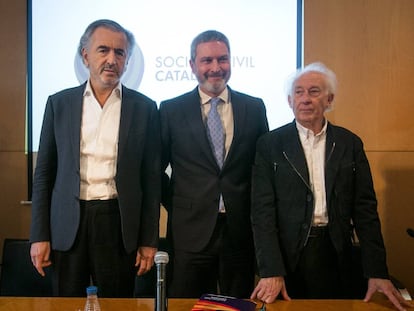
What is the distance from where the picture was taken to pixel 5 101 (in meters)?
3.12

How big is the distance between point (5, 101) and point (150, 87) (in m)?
1.06

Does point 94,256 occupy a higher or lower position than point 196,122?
lower

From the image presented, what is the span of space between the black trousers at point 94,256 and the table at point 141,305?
1.00 ft

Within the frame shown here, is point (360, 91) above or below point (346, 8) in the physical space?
below

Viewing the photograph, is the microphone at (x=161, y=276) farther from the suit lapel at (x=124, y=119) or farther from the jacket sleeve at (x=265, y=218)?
the suit lapel at (x=124, y=119)

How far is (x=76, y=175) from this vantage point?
1835 millimetres

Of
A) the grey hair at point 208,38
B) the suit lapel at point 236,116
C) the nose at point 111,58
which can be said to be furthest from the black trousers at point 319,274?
the nose at point 111,58

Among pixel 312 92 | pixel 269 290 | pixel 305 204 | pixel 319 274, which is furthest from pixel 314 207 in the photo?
pixel 312 92

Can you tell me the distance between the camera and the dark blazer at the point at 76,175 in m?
1.85

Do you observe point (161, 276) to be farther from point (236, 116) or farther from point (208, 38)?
point (208, 38)

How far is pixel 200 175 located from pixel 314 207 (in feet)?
1.77

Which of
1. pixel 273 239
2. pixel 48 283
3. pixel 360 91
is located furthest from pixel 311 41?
pixel 48 283

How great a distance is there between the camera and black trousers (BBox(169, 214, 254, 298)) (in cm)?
203

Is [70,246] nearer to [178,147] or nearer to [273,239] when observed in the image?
[178,147]
